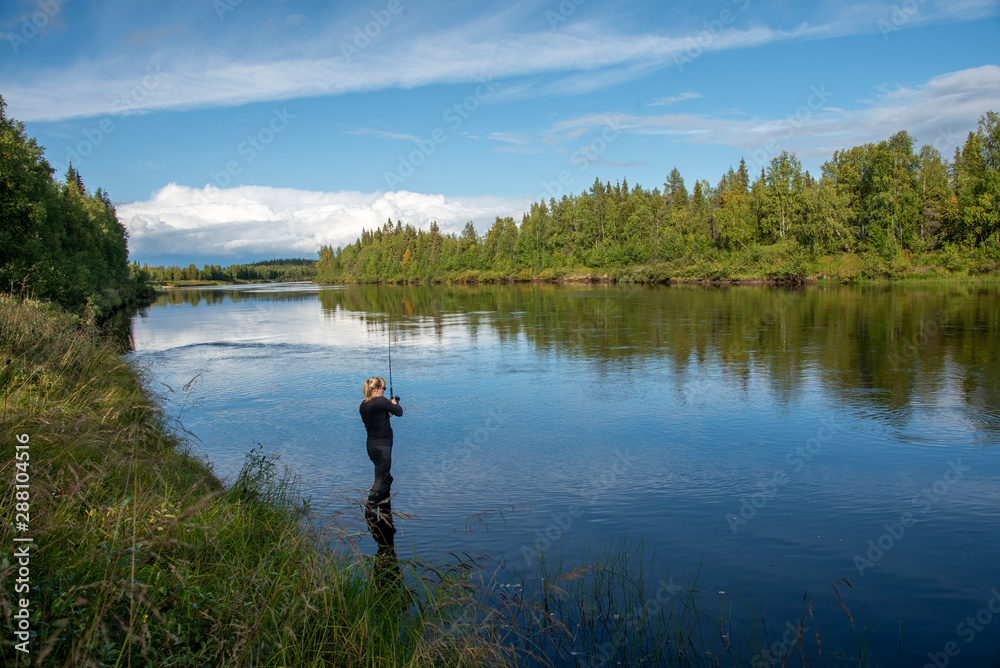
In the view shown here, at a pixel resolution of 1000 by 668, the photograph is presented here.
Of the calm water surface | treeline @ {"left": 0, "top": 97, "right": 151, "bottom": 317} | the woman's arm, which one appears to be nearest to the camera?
the calm water surface

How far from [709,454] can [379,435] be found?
6160 millimetres

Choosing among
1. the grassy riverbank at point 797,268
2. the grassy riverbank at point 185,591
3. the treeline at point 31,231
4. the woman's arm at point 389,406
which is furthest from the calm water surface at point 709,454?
the grassy riverbank at point 797,268

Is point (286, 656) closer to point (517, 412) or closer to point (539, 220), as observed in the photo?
point (517, 412)

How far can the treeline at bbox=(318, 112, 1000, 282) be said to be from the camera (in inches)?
2596

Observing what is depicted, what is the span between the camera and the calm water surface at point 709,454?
6785mm

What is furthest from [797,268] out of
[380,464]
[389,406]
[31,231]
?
[380,464]

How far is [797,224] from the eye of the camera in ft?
257

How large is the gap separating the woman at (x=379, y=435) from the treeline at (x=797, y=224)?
71454 mm

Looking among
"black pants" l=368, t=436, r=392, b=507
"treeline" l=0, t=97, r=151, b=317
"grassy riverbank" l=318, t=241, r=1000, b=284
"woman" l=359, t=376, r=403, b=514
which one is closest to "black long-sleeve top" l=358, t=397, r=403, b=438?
"woman" l=359, t=376, r=403, b=514

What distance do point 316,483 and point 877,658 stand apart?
7745 millimetres

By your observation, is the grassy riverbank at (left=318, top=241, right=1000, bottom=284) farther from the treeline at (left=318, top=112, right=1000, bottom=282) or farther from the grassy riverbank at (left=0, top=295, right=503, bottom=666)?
the grassy riverbank at (left=0, top=295, right=503, bottom=666)

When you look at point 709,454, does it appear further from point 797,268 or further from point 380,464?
point 797,268

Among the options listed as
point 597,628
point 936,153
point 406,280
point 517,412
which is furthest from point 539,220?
point 597,628

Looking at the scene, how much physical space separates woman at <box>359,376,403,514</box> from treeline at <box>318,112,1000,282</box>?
71454 millimetres
